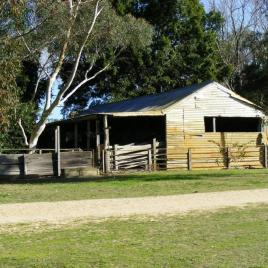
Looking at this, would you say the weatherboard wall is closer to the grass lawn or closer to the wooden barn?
the wooden barn

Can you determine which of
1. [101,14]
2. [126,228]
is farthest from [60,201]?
[101,14]

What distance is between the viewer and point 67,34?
32562 millimetres

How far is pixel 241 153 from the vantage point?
33688mm

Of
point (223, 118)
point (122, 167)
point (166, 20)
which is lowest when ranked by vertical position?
point (122, 167)

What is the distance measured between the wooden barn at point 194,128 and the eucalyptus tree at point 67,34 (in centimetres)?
309

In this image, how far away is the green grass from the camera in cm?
796

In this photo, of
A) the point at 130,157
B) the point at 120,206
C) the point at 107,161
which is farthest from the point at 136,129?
the point at 120,206

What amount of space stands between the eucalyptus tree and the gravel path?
13.6m

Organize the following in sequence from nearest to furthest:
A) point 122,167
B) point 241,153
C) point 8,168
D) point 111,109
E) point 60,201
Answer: point 60,201, point 8,168, point 122,167, point 241,153, point 111,109

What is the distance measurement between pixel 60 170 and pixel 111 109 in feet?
37.3

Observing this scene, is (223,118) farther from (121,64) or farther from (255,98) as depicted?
(121,64)

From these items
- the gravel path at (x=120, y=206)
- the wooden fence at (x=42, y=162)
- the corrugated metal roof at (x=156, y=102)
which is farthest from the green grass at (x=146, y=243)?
the corrugated metal roof at (x=156, y=102)

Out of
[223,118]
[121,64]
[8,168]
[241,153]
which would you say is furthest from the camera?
[121,64]

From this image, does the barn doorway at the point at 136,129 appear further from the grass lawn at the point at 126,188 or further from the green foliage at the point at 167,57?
the green foliage at the point at 167,57
